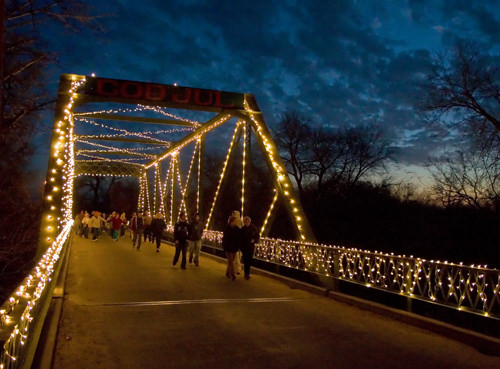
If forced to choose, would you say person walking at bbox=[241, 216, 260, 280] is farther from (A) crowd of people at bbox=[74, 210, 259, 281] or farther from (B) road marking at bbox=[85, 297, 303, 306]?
(B) road marking at bbox=[85, 297, 303, 306]

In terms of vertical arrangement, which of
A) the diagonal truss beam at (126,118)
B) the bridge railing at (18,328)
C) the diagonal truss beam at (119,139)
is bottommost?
the bridge railing at (18,328)

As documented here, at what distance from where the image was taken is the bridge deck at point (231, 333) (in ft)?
15.5

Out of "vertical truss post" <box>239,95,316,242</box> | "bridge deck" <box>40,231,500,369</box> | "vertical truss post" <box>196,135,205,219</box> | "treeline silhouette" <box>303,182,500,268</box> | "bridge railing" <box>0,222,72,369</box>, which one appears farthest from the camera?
"vertical truss post" <box>196,135,205,219</box>

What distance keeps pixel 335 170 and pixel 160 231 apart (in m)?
16.6

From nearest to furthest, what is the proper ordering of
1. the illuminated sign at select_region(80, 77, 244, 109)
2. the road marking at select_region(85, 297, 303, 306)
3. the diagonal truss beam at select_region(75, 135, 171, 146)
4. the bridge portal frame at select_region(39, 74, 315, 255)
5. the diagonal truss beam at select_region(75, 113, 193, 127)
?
the road marking at select_region(85, 297, 303, 306) < the bridge portal frame at select_region(39, 74, 315, 255) < the illuminated sign at select_region(80, 77, 244, 109) < the diagonal truss beam at select_region(75, 113, 193, 127) < the diagonal truss beam at select_region(75, 135, 171, 146)

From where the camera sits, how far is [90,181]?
216ft

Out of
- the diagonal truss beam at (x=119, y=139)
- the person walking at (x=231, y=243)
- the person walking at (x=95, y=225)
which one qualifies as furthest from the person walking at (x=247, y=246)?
the diagonal truss beam at (x=119, y=139)

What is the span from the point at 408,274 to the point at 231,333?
2912mm

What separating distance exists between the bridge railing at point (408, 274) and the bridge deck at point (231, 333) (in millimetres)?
632

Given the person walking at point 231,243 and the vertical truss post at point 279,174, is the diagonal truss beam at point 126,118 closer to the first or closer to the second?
the vertical truss post at point 279,174

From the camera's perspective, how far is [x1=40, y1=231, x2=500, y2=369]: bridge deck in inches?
186

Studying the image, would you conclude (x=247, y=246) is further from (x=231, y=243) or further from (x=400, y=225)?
(x=400, y=225)

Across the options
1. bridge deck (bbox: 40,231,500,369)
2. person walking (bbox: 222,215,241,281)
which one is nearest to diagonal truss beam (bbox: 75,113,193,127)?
person walking (bbox: 222,215,241,281)

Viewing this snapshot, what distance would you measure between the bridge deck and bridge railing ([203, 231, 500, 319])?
0.63 m
